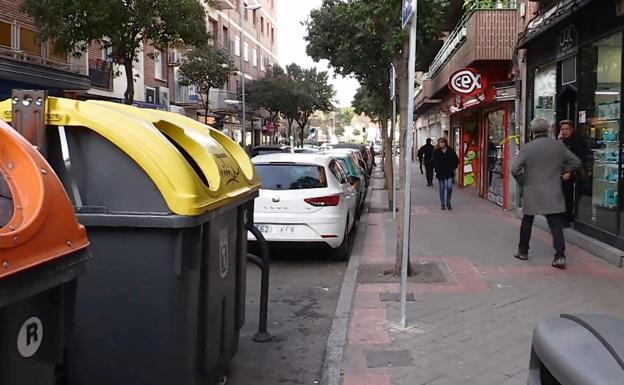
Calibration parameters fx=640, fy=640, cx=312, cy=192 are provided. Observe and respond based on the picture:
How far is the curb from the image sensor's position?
4.52 m

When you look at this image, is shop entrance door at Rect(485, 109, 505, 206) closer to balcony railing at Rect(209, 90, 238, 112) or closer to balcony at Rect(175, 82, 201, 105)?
balcony at Rect(175, 82, 201, 105)

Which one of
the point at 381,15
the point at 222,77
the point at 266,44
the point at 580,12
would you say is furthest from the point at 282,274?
the point at 266,44

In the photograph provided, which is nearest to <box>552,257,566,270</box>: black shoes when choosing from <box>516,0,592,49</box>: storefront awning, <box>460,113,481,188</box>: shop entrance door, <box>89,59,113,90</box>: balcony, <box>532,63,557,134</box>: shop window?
<box>516,0,592,49</box>: storefront awning

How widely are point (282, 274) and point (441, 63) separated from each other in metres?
14.2

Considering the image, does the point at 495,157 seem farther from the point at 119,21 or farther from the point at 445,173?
the point at 119,21

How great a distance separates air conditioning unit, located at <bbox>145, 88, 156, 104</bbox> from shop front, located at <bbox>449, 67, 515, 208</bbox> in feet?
47.9

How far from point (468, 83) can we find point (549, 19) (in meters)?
3.96

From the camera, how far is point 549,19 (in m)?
10.4

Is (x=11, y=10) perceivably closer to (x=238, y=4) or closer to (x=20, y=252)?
(x=20, y=252)

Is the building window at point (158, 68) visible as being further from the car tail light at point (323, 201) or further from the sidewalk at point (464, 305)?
the car tail light at point (323, 201)

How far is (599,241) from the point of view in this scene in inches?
346

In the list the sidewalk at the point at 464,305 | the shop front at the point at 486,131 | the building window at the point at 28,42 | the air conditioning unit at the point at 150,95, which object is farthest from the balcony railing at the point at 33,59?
the sidewalk at the point at 464,305

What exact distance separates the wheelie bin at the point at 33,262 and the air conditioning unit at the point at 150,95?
2791 cm

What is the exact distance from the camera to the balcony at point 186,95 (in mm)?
34156
